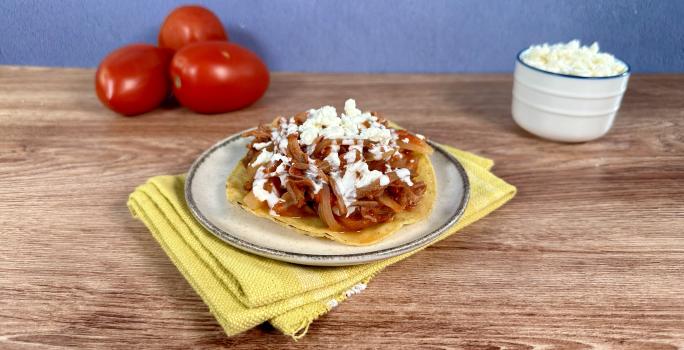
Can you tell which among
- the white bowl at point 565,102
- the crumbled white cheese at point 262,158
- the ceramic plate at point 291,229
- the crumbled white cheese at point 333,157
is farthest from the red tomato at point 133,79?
the white bowl at point 565,102

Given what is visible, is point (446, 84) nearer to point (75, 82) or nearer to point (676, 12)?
point (676, 12)

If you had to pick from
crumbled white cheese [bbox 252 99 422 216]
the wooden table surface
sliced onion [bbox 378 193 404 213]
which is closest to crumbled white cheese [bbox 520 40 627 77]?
the wooden table surface

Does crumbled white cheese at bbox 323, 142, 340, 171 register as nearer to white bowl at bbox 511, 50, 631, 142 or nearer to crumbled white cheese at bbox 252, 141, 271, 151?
crumbled white cheese at bbox 252, 141, 271, 151

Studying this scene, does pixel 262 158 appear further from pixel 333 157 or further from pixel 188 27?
pixel 188 27

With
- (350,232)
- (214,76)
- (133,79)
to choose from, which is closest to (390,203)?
(350,232)

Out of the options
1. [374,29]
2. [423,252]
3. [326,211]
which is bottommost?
[423,252]

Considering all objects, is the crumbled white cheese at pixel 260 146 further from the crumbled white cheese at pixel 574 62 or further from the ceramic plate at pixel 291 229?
the crumbled white cheese at pixel 574 62

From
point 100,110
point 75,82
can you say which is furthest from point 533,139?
point 75,82
